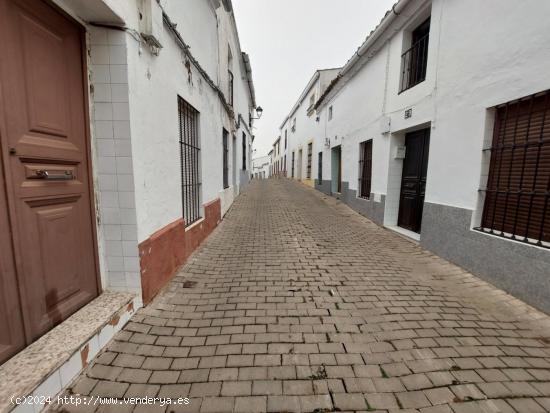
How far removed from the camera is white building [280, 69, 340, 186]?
1566cm

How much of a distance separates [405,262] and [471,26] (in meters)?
3.94

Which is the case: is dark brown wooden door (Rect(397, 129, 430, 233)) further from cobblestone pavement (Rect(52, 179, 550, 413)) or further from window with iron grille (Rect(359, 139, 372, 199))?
cobblestone pavement (Rect(52, 179, 550, 413))

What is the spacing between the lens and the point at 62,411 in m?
1.65

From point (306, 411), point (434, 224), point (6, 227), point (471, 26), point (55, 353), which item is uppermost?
point (471, 26)

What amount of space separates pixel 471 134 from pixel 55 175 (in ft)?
17.3

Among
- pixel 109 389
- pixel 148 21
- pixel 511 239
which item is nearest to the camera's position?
pixel 109 389

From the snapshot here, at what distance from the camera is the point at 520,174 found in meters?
3.40

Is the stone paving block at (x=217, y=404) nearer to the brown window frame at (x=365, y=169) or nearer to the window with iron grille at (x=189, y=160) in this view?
the window with iron grille at (x=189, y=160)

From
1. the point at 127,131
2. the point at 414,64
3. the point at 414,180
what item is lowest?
the point at 414,180

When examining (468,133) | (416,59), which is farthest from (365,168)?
Answer: (468,133)

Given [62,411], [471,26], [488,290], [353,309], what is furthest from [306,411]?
[471,26]

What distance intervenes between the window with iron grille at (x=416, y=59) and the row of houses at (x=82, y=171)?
16.7 ft

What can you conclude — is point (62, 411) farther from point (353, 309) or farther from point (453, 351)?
point (453, 351)

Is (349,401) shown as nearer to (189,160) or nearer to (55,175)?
(55,175)
